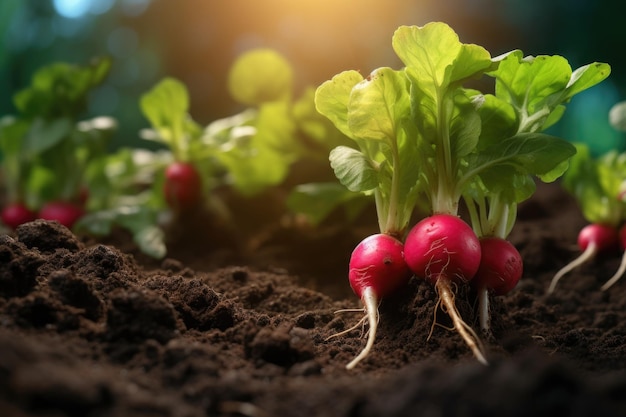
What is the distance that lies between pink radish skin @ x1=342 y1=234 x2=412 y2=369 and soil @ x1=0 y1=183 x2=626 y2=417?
0.07 meters

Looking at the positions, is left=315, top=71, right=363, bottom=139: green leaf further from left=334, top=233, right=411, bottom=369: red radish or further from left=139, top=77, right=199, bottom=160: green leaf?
left=139, top=77, right=199, bottom=160: green leaf

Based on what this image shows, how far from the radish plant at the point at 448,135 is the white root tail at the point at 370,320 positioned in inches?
6.9

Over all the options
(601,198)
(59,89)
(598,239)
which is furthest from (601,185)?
(59,89)

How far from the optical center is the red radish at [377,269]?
2.06m

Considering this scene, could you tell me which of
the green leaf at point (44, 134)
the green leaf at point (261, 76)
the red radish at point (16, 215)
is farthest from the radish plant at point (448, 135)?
the red radish at point (16, 215)

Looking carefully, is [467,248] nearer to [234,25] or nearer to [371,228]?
[371,228]

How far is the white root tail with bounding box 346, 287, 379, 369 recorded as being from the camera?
173 centimetres

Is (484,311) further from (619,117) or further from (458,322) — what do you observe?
(619,117)

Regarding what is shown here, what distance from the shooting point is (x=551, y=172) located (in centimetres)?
221

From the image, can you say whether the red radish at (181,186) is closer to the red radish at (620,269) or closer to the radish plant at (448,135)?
the radish plant at (448,135)

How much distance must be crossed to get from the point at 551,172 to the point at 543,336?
0.57 meters

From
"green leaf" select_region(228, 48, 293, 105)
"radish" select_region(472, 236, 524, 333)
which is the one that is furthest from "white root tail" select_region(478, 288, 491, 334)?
"green leaf" select_region(228, 48, 293, 105)

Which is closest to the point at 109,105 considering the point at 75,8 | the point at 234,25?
the point at 75,8

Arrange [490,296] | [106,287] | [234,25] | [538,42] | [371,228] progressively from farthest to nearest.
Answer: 1. [234,25]
2. [538,42]
3. [371,228]
4. [490,296]
5. [106,287]
